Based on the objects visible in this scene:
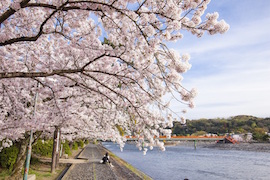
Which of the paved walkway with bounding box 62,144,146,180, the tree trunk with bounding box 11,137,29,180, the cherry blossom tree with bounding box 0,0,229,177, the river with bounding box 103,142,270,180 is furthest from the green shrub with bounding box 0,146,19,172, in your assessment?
the river with bounding box 103,142,270,180

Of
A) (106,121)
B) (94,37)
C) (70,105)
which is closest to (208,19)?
(94,37)

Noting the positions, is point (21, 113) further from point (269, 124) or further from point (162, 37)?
point (269, 124)

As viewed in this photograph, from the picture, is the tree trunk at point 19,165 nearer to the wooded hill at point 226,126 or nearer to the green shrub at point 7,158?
the green shrub at point 7,158

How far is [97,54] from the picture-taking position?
616 centimetres

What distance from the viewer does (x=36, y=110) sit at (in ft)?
32.7

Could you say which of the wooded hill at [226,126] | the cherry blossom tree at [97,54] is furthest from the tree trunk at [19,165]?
the wooded hill at [226,126]

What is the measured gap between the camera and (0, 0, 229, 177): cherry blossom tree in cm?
419

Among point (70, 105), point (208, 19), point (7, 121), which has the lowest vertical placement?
point (7, 121)

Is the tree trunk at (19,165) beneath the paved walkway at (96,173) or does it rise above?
above

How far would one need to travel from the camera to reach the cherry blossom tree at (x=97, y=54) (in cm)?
419

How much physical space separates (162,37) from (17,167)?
36.1 ft

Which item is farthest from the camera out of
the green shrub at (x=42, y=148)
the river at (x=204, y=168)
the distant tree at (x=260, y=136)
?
the distant tree at (x=260, y=136)

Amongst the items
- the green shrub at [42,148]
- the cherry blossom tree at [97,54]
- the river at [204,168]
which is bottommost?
the river at [204,168]

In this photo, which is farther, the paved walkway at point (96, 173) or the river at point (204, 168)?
the river at point (204, 168)
